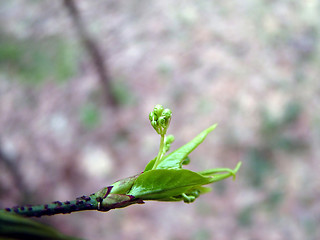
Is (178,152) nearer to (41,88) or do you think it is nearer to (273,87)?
(273,87)

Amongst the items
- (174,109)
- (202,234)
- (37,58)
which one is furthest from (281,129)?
(37,58)

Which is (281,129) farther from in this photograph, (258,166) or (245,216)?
(245,216)

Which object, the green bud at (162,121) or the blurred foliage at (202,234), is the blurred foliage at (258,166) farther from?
the green bud at (162,121)

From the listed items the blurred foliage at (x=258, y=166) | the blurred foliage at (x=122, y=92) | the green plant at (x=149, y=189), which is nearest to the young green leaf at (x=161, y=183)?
the green plant at (x=149, y=189)

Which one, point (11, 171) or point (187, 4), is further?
point (187, 4)

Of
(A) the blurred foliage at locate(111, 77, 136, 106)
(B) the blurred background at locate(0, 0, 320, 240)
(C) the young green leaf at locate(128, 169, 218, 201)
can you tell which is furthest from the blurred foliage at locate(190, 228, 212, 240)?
(C) the young green leaf at locate(128, 169, 218, 201)

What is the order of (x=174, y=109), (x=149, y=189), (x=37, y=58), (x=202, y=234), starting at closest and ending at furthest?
1. (x=149, y=189)
2. (x=202, y=234)
3. (x=174, y=109)
4. (x=37, y=58)

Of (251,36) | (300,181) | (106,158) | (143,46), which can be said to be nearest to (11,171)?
(106,158)
